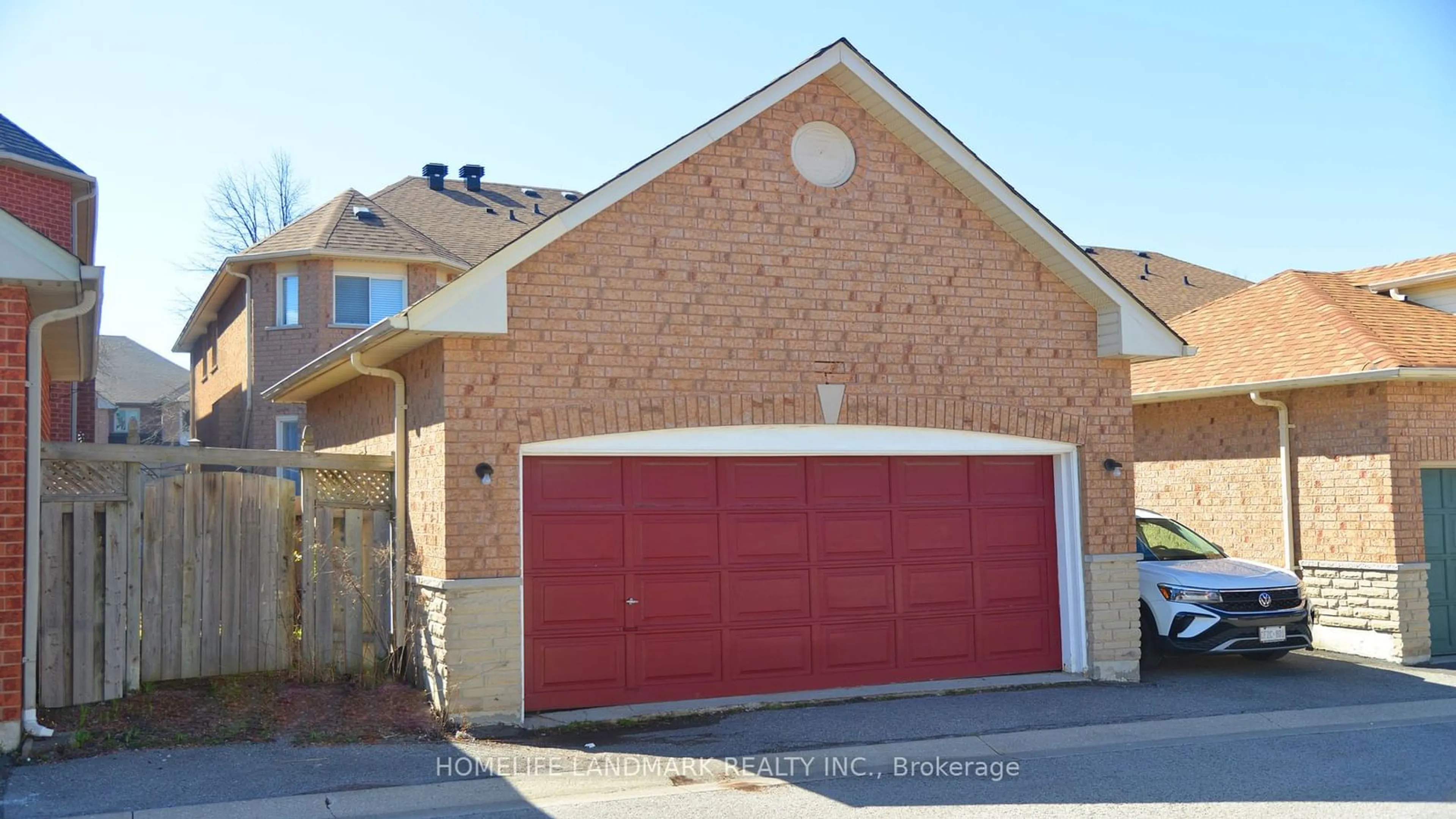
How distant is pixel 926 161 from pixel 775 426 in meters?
3.15

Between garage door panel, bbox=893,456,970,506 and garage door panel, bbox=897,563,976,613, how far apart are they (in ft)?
2.10

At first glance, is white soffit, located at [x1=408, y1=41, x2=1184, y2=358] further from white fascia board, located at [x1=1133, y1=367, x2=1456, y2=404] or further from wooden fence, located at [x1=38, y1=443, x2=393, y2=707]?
white fascia board, located at [x1=1133, y1=367, x2=1456, y2=404]

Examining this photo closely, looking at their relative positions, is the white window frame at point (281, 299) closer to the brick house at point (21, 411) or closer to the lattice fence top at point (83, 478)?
the lattice fence top at point (83, 478)

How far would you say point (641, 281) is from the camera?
10.7 m

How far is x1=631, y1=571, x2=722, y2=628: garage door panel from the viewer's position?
35.6 feet

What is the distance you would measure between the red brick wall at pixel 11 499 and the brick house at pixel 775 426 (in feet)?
8.60

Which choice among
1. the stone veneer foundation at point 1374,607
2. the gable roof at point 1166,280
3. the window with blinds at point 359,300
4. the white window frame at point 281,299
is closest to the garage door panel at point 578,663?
the stone veneer foundation at point 1374,607

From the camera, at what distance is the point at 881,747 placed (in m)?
9.49

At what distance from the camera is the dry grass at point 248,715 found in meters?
9.11

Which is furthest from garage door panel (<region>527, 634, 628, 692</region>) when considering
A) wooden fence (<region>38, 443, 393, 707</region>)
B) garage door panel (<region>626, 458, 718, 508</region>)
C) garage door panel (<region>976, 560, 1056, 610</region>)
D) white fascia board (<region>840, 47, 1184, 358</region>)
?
white fascia board (<region>840, 47, 1184, 358</region>)

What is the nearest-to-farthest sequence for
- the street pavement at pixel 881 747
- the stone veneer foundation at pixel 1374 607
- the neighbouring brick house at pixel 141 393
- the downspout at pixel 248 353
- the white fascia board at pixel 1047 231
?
the street pavement at pixel 881 747
the white fascia board at pixel 1047 231
the stone veneer foundation at pixel 1374 607
the downspout at pixel 248 353
the neighbouring brick house at pixel 141 393

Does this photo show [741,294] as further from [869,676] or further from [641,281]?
[869,676]

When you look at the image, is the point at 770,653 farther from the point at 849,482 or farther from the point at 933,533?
the point at 933,533

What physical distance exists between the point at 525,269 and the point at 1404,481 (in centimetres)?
1030
